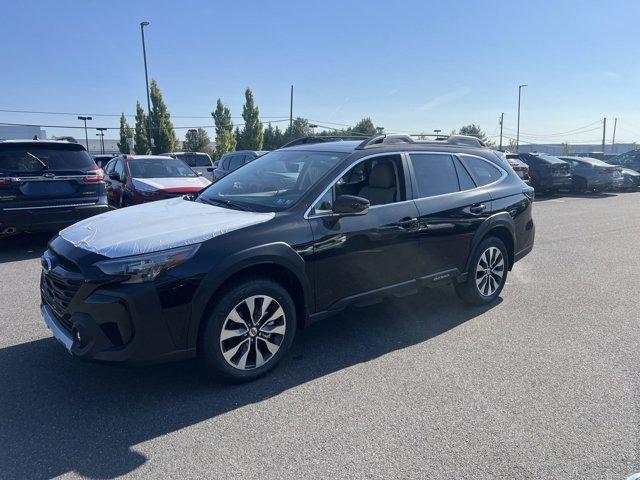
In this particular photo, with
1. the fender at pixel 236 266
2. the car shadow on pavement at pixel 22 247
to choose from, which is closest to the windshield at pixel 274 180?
the fender at pixel 236 266

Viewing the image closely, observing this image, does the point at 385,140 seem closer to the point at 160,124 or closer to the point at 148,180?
the point at 148,180

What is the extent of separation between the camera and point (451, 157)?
505 cm

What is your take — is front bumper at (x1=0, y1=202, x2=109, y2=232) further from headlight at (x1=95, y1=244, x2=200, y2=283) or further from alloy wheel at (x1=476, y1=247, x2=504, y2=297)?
alloy wheel at (x1=476, y1=247, x2=504, y2=297)

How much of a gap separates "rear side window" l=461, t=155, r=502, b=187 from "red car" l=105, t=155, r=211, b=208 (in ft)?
19.1

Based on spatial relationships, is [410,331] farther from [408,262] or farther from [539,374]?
[539,374]

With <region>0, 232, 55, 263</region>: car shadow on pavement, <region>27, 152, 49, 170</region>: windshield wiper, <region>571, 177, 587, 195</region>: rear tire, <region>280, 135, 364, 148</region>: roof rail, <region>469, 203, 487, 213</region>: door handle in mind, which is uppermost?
<region>280, 135, 364, 148</region>: roof rail

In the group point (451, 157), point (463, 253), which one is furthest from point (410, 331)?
point (451, 157)

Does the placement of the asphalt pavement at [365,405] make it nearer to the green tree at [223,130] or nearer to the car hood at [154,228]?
the car hood at [154,228]

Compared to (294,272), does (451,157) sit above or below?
above

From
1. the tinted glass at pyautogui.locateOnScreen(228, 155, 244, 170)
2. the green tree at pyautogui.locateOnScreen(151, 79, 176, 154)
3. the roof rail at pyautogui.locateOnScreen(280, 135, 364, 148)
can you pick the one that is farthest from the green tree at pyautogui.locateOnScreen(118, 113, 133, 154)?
the roof rail at pyautogui.locateOnScreen(280, 135, 364, 148)

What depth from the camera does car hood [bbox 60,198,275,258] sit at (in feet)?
10.4

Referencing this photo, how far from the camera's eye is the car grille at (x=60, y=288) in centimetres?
316

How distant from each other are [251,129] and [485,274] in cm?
5315

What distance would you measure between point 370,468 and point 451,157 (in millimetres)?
3386
